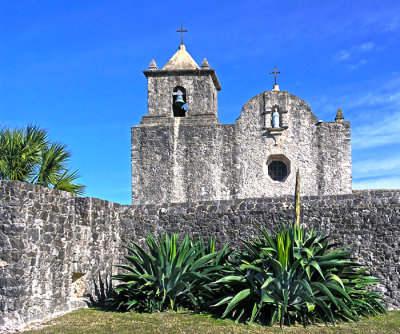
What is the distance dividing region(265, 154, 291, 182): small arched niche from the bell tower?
259 cm

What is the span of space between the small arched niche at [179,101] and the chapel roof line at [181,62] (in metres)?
0.82

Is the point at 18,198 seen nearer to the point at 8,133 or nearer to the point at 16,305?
A: the point at 16,305

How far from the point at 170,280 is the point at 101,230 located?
229 cm

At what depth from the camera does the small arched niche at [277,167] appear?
19156 mm

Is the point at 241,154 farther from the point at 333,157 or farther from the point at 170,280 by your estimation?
the point at 170,280

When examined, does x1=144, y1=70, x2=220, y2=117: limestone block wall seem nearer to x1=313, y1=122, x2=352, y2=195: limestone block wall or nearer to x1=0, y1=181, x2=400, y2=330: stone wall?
x1=313, y1=122, x2=352, y2=195: limestone block wall

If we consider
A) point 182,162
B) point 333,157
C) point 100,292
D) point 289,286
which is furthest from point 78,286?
point 333,157

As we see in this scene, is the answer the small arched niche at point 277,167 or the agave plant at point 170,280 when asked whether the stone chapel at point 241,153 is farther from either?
the agave plant at point 170,280

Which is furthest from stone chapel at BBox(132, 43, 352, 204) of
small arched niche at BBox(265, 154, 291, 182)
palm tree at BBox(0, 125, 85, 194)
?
palm tree at BBox(0, 125, 85, 194)

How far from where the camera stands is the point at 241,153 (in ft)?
62.0

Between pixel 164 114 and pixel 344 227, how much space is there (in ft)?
32.5

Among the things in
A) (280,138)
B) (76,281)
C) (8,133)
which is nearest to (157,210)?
(76,281)

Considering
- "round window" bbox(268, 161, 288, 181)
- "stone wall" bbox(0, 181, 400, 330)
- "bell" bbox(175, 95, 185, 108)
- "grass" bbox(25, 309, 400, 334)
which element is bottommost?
"grass" bbox(25, 309, 400, 334)

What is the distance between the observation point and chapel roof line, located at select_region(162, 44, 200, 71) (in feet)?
65.6
